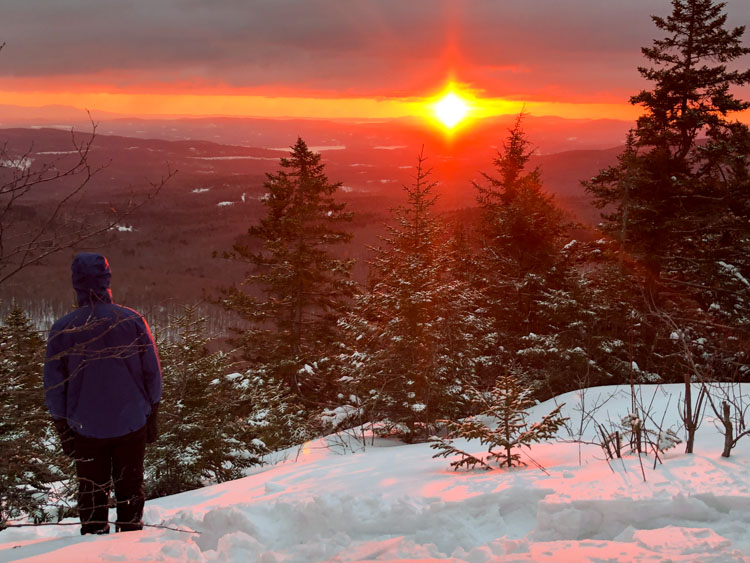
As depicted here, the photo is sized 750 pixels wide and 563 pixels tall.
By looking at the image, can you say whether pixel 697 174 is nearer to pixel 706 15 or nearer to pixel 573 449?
pixel 706 15

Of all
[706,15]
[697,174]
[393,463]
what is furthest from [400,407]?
[706,15]

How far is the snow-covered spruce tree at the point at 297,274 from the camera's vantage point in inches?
821

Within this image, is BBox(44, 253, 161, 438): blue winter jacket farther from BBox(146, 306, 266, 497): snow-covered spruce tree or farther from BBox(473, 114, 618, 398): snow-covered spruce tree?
BBox(473, 114, 618, 398): snow-covered spruce tree

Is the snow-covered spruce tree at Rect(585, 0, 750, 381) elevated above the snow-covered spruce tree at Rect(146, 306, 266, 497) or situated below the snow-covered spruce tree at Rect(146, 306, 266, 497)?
above

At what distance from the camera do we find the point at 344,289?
2173 centimetres

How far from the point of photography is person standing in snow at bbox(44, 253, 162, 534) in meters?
3.86

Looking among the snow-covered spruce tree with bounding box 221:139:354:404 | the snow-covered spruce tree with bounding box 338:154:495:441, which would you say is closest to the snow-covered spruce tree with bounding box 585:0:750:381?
the snow-covered spruce tree with bounding box 338:154:495:441

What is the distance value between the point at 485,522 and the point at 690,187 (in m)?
15.4

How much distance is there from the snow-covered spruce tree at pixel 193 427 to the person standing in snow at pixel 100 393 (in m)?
4.50

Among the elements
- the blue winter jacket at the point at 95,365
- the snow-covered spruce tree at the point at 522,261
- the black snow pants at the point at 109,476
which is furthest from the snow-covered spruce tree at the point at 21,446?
the snow-covered spruce tree at the point at 522,261

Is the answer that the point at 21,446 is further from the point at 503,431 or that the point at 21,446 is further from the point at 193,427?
the point at 193,427

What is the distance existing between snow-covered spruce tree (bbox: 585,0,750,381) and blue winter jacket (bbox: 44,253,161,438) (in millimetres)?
13877

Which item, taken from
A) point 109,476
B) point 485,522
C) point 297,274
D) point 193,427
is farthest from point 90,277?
point 297,274

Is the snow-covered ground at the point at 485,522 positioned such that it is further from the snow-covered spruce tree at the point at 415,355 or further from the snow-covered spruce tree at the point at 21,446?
the snow-covered spruce tree at the point at 415,355
